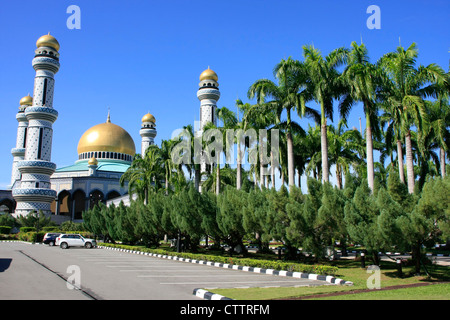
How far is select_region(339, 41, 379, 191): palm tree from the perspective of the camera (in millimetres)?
19750

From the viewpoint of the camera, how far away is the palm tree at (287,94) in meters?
22.8

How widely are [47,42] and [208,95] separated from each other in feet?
101

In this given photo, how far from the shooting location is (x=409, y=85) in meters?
20.6

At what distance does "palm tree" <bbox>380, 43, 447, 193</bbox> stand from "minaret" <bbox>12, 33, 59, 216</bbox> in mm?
58573

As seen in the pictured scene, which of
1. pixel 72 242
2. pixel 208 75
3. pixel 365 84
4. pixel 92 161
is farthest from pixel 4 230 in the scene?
pixel 365 84

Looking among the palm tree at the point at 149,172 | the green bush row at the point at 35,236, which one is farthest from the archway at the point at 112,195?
the palm tree at the point at 149,172

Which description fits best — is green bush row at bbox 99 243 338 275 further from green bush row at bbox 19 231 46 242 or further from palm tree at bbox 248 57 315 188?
green bush row at bbox 19 231 46 242

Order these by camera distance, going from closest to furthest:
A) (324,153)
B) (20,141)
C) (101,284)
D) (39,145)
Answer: (101,284), (324,153), (39,145), (20,141)

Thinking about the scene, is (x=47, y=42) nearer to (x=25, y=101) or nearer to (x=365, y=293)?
(x=25, y=101)

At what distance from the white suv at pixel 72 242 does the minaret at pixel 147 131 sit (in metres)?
56.3

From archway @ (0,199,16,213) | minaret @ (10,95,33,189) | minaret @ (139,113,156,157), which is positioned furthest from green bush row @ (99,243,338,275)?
minaret @ (10,95,33,189)

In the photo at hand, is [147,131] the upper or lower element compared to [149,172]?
upper

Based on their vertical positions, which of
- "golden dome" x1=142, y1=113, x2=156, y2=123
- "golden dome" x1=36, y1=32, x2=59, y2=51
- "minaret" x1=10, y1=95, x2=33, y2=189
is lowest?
"minaret" x1=10, y1=95, x2=33, y2=189
